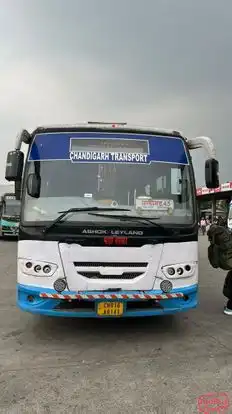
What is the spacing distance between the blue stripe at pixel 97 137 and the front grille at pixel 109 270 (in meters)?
1.38

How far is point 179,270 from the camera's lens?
520 centimetres

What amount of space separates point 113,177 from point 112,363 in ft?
7.33

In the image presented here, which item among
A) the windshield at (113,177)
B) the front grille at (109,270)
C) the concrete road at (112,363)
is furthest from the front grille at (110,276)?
the concrete road at (112,363)

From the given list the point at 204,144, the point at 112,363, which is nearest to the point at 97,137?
the point at 204,144

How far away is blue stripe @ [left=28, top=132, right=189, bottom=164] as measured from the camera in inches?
214

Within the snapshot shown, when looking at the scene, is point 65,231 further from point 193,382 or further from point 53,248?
point 193,382

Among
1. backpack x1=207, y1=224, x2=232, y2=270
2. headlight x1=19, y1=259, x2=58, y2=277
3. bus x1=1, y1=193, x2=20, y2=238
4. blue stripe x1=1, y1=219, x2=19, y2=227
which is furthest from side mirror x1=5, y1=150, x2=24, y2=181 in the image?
blue stripe x1=1, y1=219, x2=19, y2=227

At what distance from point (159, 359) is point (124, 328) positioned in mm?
1265

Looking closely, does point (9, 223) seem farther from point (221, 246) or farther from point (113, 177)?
point (113, 177)

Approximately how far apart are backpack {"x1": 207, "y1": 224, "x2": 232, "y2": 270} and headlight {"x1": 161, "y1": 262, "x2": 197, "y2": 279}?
1.21 metres

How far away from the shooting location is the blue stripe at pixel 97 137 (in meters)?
5.44

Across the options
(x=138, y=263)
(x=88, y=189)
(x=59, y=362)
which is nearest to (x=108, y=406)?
(x=59, y=362)

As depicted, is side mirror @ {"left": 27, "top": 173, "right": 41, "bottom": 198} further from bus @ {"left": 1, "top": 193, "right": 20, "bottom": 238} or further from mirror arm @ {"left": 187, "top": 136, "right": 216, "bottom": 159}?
bus @ {"left": 1, "top": 193, "right": 20, "bottom": 238}

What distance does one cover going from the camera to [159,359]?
15.4 ft
